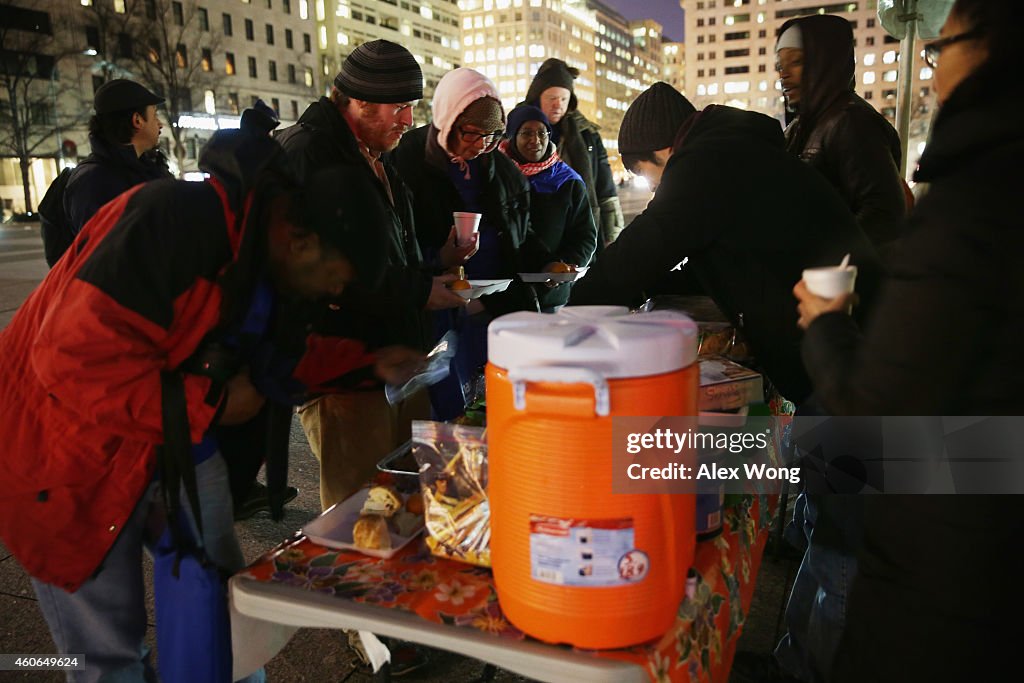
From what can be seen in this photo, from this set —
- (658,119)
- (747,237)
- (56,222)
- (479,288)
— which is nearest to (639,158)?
(658,119)

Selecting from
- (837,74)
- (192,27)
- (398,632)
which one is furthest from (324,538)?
(192,27)

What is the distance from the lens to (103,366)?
146cm

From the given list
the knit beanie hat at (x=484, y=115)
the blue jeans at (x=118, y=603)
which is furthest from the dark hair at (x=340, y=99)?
the blue jeans at (x=118, y=603)

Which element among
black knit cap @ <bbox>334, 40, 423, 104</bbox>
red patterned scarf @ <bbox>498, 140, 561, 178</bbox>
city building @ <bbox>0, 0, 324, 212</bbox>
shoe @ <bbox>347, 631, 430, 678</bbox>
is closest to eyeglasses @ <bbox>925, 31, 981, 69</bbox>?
black knit cap @ <bbox>334, 40, 423, 104</bbox>

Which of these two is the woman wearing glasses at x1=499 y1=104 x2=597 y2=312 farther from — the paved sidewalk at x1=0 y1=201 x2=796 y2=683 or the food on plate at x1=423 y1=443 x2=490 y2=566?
the food on plate at x1=423 y1=443 x2=490 y2=566

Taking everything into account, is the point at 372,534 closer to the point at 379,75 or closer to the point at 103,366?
the point at 103,366

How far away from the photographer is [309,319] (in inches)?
72.7

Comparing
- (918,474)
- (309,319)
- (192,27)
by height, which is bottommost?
(918,474)

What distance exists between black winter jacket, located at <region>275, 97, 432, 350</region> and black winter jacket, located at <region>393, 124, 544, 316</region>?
0.66m

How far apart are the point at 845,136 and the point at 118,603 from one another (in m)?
3.05

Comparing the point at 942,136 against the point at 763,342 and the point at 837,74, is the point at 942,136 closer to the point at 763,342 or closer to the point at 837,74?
the point at 763,342

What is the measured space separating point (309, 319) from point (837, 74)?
8.43 ft

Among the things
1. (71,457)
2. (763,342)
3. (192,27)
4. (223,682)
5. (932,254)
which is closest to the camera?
(932,254)

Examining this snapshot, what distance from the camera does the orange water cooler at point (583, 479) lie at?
1098 millimetres
